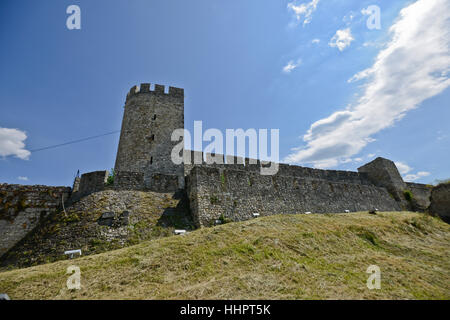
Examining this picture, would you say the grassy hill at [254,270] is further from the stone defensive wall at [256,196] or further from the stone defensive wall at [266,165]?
the stone defensive wall at [266,165]

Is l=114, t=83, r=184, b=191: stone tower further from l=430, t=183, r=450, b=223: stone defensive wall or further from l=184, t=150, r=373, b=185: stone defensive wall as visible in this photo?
l=430, t=183, r=450, b=223: stone defensive wall

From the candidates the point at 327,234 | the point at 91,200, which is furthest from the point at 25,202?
the point at 327,234

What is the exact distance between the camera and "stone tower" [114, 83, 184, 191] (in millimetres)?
14070

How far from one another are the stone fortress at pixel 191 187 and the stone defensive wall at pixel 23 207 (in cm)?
3

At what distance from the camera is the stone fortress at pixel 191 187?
29.8 ft

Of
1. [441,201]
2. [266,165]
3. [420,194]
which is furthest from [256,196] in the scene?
[420,194]

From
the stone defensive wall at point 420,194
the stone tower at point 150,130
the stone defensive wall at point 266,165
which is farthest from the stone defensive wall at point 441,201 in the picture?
the stone tower at point 150,130

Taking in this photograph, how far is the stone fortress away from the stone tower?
69 mm

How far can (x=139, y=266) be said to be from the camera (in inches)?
196

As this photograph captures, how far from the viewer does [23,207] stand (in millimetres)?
8695

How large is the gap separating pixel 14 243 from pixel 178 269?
25.9 feet
